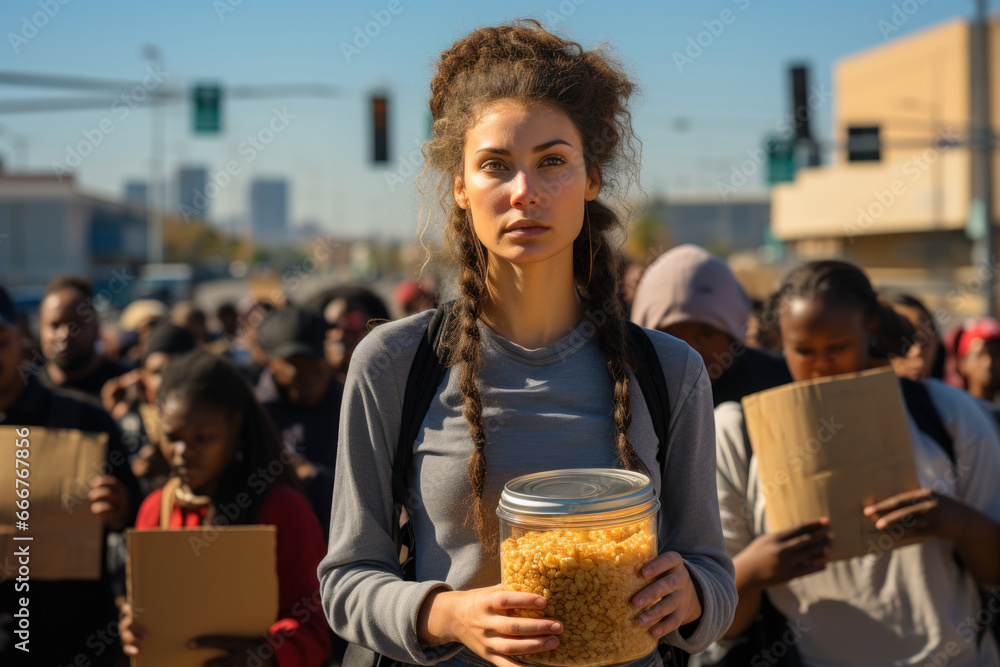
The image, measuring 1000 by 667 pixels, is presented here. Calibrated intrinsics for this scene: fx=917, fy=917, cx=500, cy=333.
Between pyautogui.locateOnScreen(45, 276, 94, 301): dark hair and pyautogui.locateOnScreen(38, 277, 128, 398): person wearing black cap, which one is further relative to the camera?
pyautogui.locateOnScreen(45, 276, 94, 301): dark hair

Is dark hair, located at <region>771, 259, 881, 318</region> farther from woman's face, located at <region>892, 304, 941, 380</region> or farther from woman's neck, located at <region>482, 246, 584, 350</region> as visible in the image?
woman's neck, located at <region>482, 246, 584, 350</region>

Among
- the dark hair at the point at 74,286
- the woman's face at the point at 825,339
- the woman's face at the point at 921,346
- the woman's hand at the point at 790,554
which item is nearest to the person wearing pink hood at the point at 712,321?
the woman's face at the point at 825,339

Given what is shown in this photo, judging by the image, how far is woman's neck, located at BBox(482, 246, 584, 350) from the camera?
1854mm

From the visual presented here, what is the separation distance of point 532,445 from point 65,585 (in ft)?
7.70

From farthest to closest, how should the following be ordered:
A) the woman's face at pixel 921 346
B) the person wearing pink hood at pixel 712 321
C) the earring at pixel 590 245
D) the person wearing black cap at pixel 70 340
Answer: the person wearing black cap at pixel 70 340
the woman's face at pixel 921 346
the person wearing pink hood at pixel 712 321
the earring at pixel 590 245

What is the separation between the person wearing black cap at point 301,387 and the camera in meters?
4.70

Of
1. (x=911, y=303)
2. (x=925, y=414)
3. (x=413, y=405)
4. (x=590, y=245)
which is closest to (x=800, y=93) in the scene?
(x=911, y=303)

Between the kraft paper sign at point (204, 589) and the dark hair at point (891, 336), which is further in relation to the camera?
the dark hair at point (891, 336)

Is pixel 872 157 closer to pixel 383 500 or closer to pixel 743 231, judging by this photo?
pixel 383 500

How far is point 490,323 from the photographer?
1883mm

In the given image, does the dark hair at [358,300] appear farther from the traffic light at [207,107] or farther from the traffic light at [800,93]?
the traffic light at [800,93]

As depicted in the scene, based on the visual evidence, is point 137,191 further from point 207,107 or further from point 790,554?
point 790,554

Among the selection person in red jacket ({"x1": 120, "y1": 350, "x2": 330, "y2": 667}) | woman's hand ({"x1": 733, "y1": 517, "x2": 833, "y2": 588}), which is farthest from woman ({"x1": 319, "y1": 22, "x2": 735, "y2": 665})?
person in red jacket ({"x1": 120, "y1": 350, "x2": 330, "y2": 667})

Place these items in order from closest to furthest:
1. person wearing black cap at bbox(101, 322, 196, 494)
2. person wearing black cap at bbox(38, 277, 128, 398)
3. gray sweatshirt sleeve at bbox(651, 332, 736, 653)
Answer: gray sweatshirt sleeve at bbox(651, 332, 736, 653) → person wearing black cap at bbox(101, 322, 196, 494) → person wearing black cap at bbox(38, 277, 128, 398)
